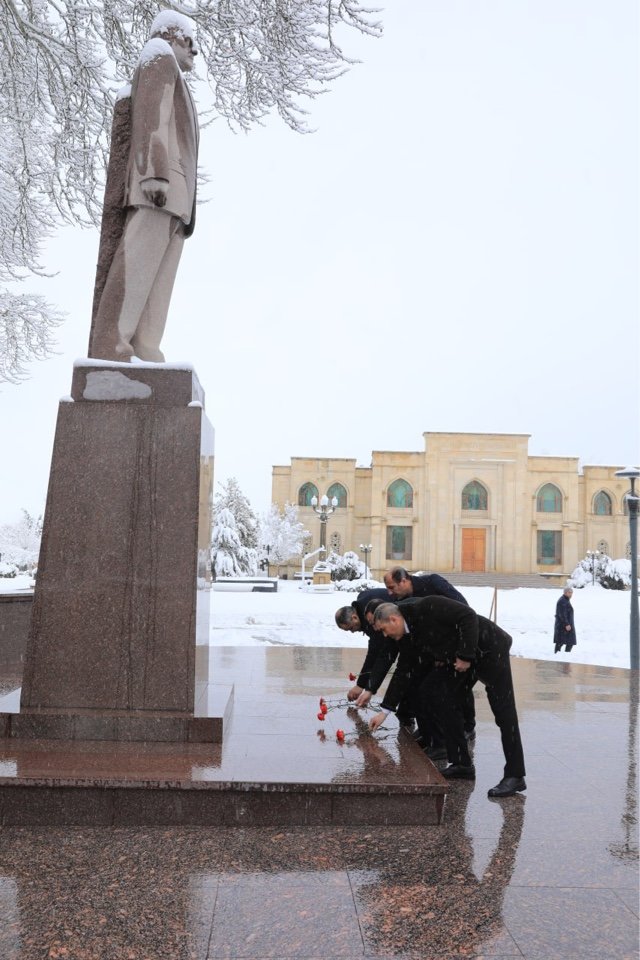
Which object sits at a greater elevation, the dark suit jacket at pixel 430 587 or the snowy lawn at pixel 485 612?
the dark suit jacket at pixel 430 587

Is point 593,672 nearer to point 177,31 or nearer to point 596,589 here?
point 177,31

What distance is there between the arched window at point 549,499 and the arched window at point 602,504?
342 centimetres

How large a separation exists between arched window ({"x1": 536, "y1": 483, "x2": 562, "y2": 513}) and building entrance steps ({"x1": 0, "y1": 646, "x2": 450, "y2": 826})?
49462 millimetres

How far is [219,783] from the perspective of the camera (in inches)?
152

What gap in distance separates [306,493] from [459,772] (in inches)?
1944

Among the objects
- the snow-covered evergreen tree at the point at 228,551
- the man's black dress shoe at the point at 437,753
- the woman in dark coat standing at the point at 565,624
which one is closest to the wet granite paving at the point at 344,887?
the man's black dress shoe at the point at 437,753

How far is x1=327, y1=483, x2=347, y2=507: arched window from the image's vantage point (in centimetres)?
5391

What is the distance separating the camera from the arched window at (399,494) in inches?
2051

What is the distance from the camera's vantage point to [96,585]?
4875 millimetres

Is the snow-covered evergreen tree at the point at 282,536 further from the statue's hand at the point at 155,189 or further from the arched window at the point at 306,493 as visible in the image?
the statue's hand at the point at 155,189

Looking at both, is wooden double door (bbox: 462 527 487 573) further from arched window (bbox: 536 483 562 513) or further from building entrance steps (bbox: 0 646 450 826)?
building entrance steps (bbox: 0 646 450 826)

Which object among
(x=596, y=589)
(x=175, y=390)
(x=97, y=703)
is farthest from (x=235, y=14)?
(x=596, y=589)

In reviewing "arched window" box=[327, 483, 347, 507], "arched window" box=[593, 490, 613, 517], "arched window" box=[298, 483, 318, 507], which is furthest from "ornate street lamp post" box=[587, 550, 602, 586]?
"arched window" box=[298, 483, 318, 507]

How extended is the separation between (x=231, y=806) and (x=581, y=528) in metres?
52.3
